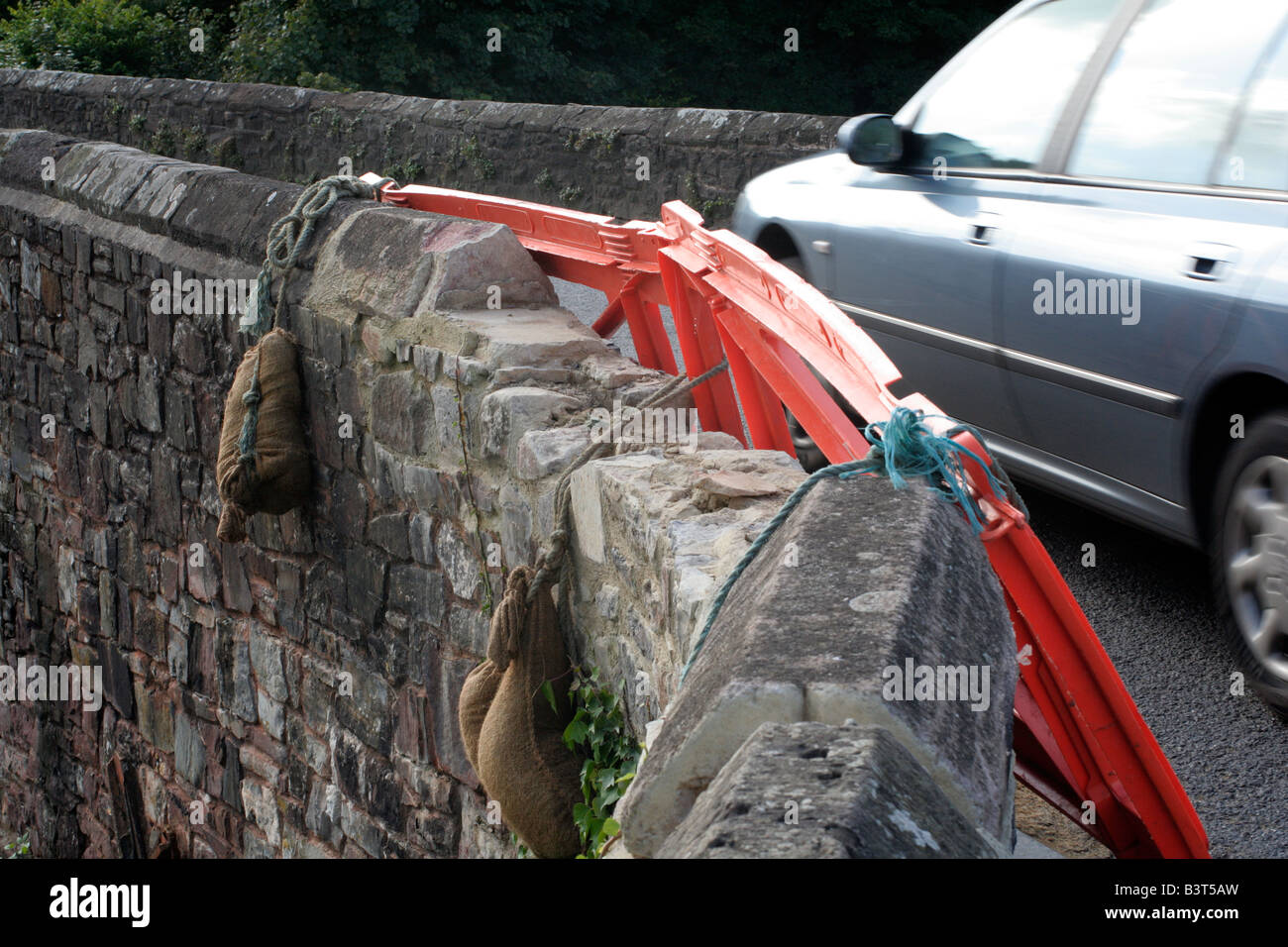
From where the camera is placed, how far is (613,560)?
331 centimetres

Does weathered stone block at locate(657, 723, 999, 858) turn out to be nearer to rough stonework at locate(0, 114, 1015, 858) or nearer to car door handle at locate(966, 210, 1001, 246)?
rough stonework at locate(0, 114, 1015, 858)

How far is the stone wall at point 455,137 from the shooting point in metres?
8.48

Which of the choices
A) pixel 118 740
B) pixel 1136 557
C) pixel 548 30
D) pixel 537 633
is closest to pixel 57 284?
pixel 118 740

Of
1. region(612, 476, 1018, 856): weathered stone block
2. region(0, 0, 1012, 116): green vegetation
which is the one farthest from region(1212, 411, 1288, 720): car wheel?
region(0, 0, 1012, 116): green vegetation

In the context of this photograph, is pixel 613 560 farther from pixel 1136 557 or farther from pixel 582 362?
pixel 1136 557

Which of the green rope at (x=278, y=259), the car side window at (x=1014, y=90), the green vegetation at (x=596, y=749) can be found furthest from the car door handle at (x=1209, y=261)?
the green rope at (x=278, y=259)

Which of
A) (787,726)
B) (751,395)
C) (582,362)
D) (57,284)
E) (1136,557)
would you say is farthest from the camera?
(57,284)

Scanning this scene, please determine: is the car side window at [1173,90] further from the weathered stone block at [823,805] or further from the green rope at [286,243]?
the green rope at [286,243]

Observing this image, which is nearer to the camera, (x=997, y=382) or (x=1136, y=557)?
(x=997, y=382)

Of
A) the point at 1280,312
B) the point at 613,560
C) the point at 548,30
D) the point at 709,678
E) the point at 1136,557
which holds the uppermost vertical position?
the point at 548,30

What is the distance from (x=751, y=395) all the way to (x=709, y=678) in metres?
1.87

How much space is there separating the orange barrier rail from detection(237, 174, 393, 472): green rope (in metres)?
0.87

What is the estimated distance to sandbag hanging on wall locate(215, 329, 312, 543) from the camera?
4793 mm

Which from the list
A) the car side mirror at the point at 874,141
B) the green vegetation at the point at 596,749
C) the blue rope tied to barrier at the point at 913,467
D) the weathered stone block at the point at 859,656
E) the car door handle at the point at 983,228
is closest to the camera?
the weathered stone block at the point at 859,656
